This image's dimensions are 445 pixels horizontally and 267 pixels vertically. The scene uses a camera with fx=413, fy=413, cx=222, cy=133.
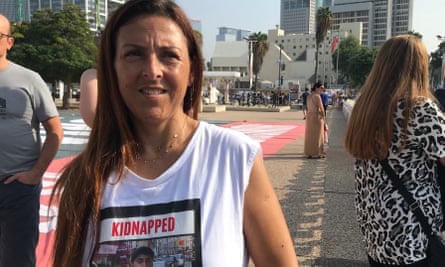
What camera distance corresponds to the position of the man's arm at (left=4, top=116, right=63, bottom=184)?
8.58 ft

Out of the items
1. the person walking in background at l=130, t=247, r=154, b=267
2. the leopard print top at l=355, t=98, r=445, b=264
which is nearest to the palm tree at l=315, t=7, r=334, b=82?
the leopard print top at l=355, t=98, r=445, b=264

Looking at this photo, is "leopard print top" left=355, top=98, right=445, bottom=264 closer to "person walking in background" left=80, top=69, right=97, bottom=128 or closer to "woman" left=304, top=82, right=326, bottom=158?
"person walking in background" left=80, top=69, right=97, bottom=128

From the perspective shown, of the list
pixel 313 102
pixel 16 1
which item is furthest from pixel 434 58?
pixel 313 102

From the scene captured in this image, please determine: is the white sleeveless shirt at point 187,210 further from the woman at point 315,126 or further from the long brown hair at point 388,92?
the woman at point 315,126

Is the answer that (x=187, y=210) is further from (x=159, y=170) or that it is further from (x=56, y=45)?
(x=56, y=45)

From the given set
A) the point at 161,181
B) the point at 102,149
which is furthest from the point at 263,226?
the point at 102,149

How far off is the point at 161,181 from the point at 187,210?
13cm

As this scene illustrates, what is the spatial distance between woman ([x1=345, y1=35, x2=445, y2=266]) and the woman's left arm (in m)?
1.02

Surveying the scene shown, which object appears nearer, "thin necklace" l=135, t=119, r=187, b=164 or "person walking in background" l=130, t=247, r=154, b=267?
"person walking in background" l=130, t=247, r=154, b=267

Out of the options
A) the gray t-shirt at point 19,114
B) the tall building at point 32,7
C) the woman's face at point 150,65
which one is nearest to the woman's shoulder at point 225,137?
the woman's face at point 150,65

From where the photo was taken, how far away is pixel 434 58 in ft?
270

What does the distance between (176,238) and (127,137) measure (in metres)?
0.41

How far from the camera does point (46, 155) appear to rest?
9.02ft

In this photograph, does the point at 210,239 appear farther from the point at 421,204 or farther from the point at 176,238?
the point at 421,204
